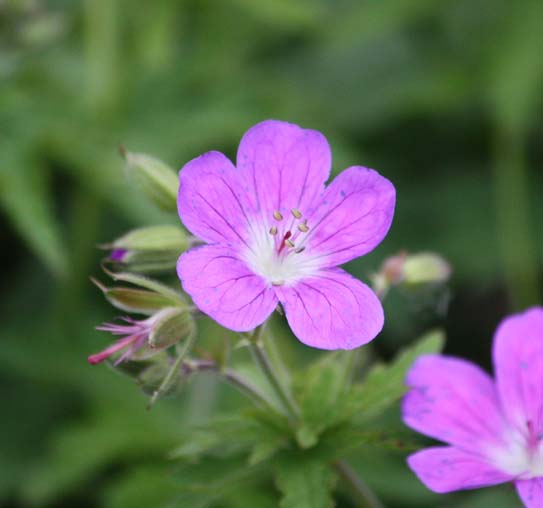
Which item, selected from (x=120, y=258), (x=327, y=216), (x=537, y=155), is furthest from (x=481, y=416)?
(x=537, y=155)

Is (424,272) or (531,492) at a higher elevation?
(424,272)

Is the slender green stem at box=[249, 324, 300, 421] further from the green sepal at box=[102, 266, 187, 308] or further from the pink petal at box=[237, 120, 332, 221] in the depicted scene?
the pink petal at box=[237, 120, 332, 221]

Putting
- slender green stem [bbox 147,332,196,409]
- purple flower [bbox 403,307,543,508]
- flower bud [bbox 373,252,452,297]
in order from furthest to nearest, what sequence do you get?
1. flower bud [bbox 373,252,452,297]
2. purple flower [bbox 403,307,543,508]
3. slender green stem [bbox 147,332,196,409]

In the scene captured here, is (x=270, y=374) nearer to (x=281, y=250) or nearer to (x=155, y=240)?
(x=281, y=250)

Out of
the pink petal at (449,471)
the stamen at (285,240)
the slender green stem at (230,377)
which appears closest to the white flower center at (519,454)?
the pink petal at (449,471)

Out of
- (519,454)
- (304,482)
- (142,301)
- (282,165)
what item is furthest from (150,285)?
(519,454)

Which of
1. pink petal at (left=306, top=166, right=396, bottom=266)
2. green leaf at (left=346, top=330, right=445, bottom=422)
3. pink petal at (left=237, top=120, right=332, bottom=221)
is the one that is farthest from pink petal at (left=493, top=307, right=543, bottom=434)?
pink petal at (left=237, top=120, right=332, bottom=221)
